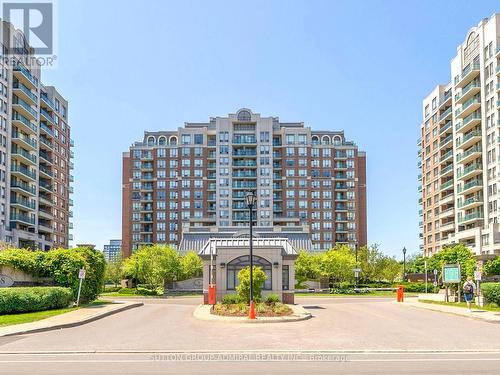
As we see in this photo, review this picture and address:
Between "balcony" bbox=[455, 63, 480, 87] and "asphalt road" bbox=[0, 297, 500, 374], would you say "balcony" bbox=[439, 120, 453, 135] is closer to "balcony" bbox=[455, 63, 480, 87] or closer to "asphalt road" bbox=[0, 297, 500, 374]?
"balcony" bbox=[455, 63, 480, 87]

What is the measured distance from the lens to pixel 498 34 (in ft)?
257

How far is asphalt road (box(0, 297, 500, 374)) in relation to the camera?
13.8 m

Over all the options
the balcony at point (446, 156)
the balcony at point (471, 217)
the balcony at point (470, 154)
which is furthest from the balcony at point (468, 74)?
the balcony at point (471, 217)

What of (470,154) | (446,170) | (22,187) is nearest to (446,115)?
(446,170)

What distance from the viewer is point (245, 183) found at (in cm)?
12912

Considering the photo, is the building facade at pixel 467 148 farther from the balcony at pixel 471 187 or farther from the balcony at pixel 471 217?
the balcony at pixel 471 217

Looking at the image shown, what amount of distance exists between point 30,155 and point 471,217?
66331 mm

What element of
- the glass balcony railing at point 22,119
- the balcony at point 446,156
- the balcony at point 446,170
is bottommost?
the balcony at point 446,170

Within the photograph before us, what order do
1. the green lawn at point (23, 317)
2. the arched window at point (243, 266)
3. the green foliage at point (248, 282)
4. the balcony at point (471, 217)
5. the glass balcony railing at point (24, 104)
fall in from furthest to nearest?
the glass balcony railing at point (24, 104)
the balcony at point (471, 217)
the arched window at point (243, 266)
the green foliage at point (248, 282)
the green lawn at point (23, 317)

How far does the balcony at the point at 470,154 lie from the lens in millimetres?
84812

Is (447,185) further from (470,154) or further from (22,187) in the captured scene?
(22,187)

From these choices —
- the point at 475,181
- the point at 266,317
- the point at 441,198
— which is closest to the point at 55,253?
the point at 266,317

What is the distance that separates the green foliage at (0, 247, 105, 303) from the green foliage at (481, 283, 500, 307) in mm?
24000

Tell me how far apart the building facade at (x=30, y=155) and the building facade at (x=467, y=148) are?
210 ft
